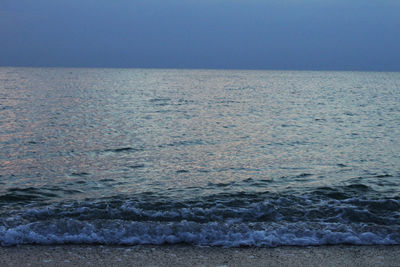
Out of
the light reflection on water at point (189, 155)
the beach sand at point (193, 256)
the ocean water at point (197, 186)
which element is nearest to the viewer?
the beach sand at point (193, 256)

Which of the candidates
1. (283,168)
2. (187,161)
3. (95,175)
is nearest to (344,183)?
(283,168)

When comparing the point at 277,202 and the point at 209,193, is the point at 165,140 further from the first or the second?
the point at 277,202

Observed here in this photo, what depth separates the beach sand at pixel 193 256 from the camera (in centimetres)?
Answer: 648

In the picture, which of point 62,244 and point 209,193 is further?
point 209,193

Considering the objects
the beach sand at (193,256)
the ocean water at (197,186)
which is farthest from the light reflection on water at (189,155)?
the beach sand at (193,256)

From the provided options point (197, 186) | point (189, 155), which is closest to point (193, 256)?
point (197, 186)

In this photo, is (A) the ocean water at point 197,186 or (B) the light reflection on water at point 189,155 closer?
(A) the ocean water at point 197,186

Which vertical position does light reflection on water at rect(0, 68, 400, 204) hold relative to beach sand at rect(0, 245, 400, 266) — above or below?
below

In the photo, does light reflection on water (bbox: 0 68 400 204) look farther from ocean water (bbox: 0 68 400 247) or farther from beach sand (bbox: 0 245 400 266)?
beach sand (bbox: 0 245 400 266)

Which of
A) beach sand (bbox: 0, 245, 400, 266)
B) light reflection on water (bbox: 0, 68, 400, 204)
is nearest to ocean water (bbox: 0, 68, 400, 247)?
light reflection on water (bbox: 0, 68, 400, 204)

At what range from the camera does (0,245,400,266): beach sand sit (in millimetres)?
6484

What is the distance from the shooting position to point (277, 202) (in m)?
10.0

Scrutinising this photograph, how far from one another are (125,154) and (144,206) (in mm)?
6972

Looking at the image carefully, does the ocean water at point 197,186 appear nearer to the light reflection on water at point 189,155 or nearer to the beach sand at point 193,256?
the light reflection on water at point 189,155
